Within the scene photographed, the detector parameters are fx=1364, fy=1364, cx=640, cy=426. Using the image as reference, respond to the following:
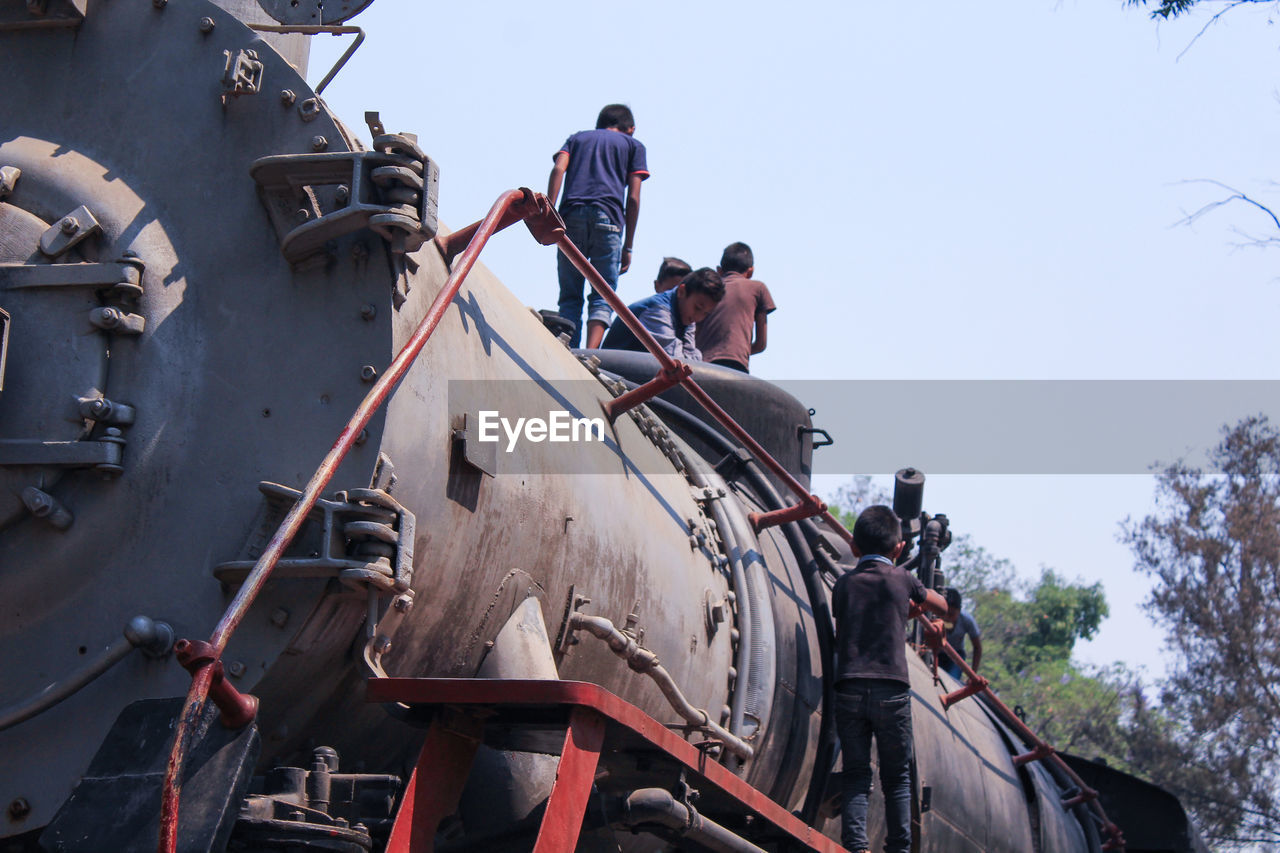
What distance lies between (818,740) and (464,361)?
250 cm

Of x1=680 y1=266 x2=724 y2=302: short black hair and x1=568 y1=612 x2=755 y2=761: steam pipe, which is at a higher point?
x1=680 y1=266 x2=724 y2=302: short black hair

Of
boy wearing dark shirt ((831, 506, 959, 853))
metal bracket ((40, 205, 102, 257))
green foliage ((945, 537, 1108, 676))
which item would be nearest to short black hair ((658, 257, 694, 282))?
boy wearing dark shirt ((831, 506, 959, 853))

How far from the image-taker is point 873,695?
4867 millimetres

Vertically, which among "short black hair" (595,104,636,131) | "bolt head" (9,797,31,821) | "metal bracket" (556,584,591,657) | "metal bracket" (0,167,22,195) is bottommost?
"bolt head" (9,797,31,821)

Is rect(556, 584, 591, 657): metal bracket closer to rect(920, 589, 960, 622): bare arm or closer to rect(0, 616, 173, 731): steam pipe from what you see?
rect(0, 616, 173, 731): steam pipe

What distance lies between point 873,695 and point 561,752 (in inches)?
91.4

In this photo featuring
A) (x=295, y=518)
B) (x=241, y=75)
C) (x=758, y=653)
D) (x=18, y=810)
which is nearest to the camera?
(x=295, y=518)

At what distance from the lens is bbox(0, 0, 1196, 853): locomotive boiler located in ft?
8.52

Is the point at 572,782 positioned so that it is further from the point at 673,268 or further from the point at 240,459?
the point at 673,268

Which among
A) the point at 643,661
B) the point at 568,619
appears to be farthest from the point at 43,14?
the point at 643,661

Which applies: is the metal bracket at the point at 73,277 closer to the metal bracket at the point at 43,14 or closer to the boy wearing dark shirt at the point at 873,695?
the metal bracket at the point at 43,14

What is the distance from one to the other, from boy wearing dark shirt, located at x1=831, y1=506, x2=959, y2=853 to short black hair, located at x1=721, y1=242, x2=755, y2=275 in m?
3.23

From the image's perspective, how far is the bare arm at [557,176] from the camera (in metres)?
7.14

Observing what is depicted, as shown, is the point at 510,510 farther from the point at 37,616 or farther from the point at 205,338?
the point at 37,616
